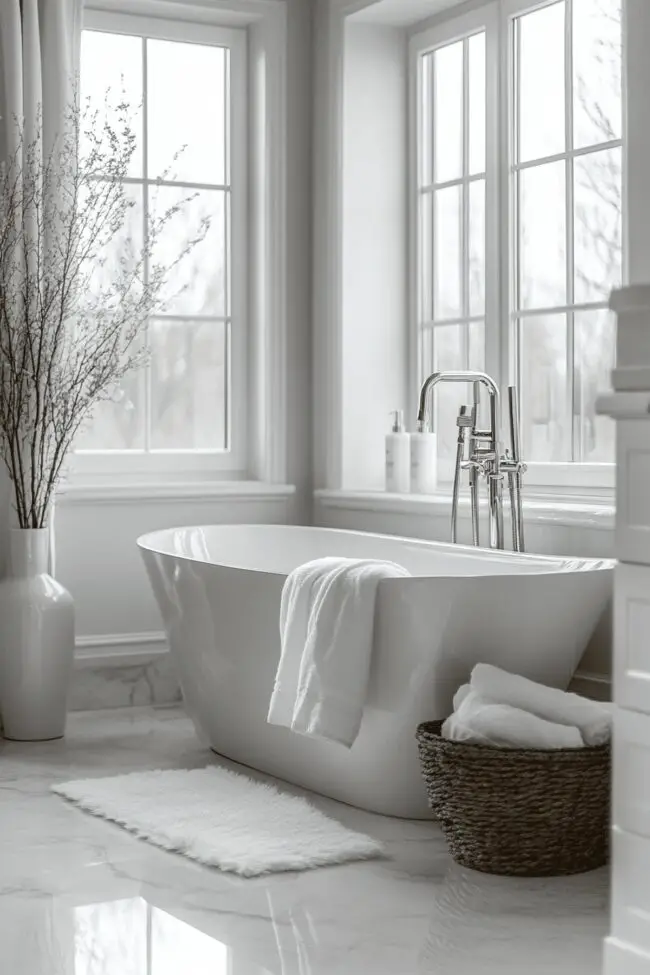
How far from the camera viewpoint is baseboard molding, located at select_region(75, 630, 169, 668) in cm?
452

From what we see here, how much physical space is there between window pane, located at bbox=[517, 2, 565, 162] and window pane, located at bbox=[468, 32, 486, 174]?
0.65 ft

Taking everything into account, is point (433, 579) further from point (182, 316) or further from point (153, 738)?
point (182, 316)

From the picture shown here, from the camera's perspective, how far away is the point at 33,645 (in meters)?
4.05

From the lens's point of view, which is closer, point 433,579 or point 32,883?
point 32,883

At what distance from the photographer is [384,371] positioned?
191 inches

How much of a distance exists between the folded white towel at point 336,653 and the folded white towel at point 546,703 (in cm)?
29

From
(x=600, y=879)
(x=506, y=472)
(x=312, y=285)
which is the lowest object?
(x=600, y=879)

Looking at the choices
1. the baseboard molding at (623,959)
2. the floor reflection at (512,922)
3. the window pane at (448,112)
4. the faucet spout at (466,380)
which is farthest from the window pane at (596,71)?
the baseboard molding at (623,959)

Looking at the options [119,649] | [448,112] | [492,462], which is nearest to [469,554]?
[492,462]

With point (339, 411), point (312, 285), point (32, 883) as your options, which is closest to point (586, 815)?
point (32, 883)

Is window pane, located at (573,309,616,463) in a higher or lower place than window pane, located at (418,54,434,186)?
lower

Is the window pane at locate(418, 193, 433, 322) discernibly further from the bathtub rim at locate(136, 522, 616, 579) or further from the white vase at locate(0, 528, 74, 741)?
the white vase at locate(0, 528, 74, 741)

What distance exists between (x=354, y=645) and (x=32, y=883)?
85 centimetres

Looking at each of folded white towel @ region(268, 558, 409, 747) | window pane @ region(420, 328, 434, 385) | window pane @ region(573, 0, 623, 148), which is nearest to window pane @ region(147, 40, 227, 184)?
window pane @ region(420, 328, 434, 385)
